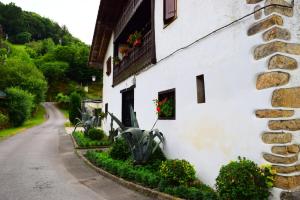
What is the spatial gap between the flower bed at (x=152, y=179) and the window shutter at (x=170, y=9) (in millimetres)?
3990

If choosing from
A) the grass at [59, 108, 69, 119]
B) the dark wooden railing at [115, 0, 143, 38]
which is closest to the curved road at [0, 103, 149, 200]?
the dark wooden railing at [115, 0, 143, 38]

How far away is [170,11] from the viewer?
329 inches

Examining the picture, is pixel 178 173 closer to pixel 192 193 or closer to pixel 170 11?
pixel 192 193

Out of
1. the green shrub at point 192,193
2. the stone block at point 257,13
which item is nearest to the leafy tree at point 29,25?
the green shrub at point 192,193

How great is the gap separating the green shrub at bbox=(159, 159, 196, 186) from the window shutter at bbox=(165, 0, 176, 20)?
3960 mm

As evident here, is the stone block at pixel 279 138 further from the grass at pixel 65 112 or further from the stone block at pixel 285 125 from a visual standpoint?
the grass at pixel 65 112

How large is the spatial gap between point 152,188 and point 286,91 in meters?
3.48

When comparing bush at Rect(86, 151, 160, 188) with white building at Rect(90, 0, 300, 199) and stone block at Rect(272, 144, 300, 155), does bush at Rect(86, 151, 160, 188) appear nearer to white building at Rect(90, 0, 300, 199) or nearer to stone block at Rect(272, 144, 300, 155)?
white building at Rect(90, 0, 300, 199)

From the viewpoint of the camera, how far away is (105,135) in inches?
731

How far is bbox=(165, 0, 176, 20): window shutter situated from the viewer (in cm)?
819

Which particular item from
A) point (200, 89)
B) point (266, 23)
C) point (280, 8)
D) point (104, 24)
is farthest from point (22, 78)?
point (280, 8)

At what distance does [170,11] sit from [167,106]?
2538 millimetres

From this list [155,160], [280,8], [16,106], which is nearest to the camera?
[280,8]

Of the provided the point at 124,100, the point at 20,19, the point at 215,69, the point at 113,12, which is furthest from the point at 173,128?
the point at 20,19
